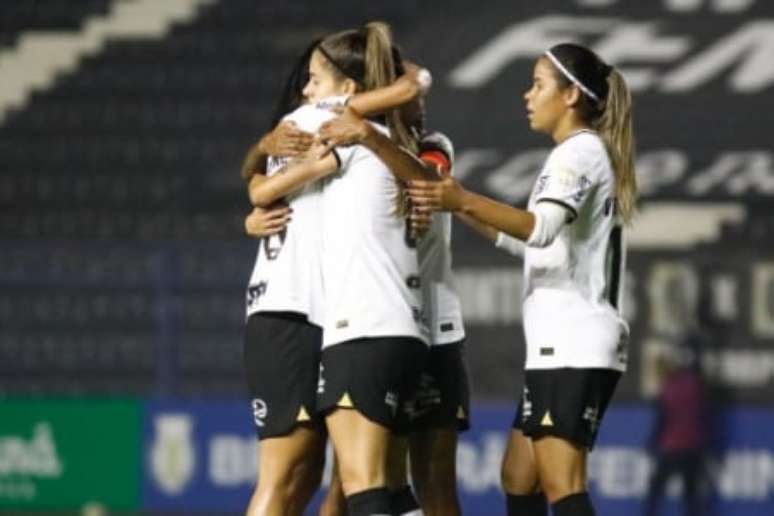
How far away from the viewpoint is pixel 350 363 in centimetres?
561

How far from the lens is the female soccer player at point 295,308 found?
228 inches

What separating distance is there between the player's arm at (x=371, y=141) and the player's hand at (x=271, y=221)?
313 millimetres

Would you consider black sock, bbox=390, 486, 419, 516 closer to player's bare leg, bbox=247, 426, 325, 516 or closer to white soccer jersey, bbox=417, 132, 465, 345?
player's bare leg, bbox=247, 426, 325, 516

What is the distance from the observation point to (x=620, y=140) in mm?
6105

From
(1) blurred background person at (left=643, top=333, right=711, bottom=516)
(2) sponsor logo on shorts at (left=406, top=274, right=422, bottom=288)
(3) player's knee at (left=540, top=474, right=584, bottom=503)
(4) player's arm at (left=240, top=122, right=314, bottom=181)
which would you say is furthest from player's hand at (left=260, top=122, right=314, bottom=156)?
(1) blurred background person at (left=643, top=333, right=711, bottom=516)

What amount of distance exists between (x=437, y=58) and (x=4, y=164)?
9.83 ft

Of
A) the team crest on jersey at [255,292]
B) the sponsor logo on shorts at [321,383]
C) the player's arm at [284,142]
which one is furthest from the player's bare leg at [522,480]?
the player's arm at [284,142]

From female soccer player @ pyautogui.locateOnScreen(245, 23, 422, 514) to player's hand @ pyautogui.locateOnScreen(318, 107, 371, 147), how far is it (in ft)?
0.50

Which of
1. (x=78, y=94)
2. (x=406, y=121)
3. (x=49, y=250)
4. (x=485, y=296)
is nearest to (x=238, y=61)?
(x=78, y=94)

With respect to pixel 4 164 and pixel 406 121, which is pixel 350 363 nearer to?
pixel 406 121

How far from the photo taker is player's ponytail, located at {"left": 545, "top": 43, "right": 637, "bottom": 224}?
6.09 meters

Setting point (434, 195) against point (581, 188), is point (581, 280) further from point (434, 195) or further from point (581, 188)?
point (434, 195)

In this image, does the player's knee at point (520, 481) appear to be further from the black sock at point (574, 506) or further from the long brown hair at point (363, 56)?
the long brown hair at point (363, 56)

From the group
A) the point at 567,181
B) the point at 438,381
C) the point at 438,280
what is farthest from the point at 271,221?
the point at 567,181
